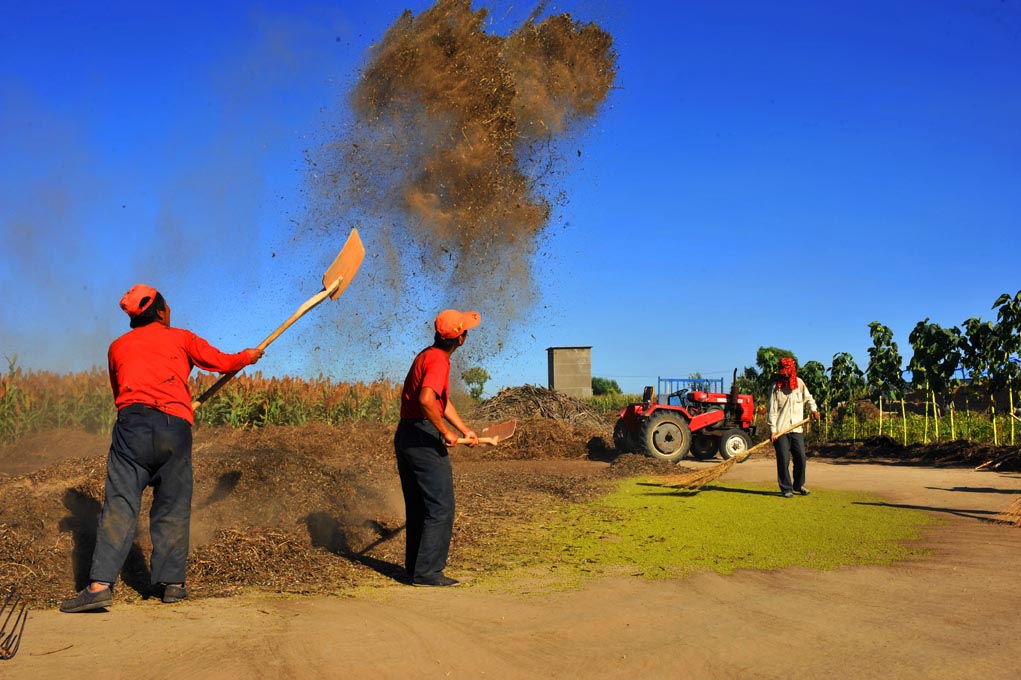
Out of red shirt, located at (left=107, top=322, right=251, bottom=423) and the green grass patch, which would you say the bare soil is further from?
red shirt, located at (left=107, top=322, right=251, bottom=423)

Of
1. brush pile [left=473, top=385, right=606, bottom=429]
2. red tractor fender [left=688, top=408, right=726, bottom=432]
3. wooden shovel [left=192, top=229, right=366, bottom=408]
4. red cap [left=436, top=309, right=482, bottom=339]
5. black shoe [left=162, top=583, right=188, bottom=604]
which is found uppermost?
wooden shovel [left=192, top=229, right=366, bottom=408]

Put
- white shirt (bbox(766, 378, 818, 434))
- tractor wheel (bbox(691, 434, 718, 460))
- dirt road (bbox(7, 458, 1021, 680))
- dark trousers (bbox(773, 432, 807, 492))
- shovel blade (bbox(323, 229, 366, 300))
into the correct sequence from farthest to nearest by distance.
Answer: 1. tractor wheel (bbox(691, 434, 718, 460))
2. white shirt (bbox(766, 378, 818, 434))
3. dark trousers (bbox(773, 432, 807, 492))
4. shovel blade (bbox(323, 229, 366, 300))
5. dirt road (bbox(7, 458, 1021, 680))

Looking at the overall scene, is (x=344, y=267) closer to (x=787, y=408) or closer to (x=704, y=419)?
(x=787, y=408)

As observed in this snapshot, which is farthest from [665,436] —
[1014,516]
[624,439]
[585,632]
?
[585,632]

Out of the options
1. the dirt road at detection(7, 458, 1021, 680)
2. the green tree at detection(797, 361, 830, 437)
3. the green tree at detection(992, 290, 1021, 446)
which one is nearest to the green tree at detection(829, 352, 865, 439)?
the green tree at detection(797, 361, 830, 437)

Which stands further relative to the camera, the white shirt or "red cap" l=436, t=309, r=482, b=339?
the white shirt

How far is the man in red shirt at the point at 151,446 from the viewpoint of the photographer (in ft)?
13.0

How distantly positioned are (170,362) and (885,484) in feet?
27.9

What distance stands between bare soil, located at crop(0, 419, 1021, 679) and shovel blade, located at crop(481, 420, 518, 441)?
0.82 metres

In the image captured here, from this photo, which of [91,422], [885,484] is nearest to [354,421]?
[91,422]

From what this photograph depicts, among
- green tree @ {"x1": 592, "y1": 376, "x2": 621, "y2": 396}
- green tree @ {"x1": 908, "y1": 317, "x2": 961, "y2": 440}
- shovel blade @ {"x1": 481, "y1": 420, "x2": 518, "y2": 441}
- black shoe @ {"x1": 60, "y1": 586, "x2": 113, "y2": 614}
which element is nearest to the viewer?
black shoe @ {"x1": 60, "y1": 586, "x2": 113, "y2": 614}

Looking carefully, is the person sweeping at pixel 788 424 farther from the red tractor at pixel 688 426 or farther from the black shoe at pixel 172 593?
the black shoe at pixel 172 593

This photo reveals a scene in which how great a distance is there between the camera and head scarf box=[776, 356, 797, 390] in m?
8.93

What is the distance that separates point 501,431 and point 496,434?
4 centimetres
